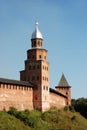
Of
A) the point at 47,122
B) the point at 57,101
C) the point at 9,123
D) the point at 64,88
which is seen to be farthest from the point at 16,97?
the point at 64,88

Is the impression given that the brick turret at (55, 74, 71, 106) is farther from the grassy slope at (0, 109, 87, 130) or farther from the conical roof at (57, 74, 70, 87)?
the grassy slope at (0, 109, 87, 130)

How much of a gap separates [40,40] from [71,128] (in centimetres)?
1357

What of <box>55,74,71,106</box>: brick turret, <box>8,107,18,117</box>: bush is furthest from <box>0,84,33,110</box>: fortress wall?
<box>55,74,71,106</box>: brick turret

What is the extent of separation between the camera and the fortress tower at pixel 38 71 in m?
50.4

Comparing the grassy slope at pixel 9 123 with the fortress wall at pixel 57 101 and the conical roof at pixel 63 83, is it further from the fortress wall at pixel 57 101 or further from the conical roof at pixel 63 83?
the conical roof at pixel 63 83

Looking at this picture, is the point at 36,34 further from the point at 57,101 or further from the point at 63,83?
the point at 63,83

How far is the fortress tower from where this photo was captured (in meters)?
50.4

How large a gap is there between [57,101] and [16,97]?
44.6ft

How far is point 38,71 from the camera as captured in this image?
5097 centimetres

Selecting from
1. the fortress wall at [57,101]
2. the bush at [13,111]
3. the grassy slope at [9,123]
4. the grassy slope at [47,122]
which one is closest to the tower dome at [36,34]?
the fortress wall at [57,101]

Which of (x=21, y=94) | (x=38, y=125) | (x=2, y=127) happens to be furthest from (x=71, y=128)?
(x=2, y=127)

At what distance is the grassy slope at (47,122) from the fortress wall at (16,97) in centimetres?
172

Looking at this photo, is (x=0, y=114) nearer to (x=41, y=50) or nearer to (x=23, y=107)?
(x=23, y=107)

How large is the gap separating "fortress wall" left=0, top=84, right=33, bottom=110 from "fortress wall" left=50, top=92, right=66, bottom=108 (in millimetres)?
6986
